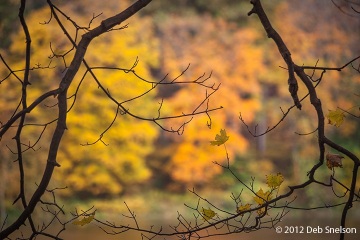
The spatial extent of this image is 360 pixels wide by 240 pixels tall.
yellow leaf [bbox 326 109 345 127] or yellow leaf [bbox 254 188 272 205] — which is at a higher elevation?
yellow leaf [bbox 326 109 345 127]

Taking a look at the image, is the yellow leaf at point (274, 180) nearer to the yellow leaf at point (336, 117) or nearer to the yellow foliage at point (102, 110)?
the yellow leaf at point (336, 117)

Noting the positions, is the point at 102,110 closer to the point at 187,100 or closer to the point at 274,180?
the point at 187,100

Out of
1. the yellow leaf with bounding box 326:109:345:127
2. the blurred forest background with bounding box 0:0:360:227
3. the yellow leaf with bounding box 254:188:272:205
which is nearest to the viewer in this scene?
the yellow leaf with bounding box 254:188:272:205

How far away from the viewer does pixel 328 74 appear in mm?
12766

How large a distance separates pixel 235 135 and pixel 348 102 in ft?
7.70

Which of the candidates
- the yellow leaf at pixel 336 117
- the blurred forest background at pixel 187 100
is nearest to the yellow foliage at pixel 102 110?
the blurred forest background at pixel 187 100

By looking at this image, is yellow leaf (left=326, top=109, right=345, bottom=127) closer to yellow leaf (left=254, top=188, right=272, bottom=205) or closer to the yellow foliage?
yellow leaf (left=254, top=188, right=272, bottom=205)

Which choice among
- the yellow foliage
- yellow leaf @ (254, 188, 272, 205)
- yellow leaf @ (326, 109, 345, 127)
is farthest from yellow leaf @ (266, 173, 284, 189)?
the yellow foliage

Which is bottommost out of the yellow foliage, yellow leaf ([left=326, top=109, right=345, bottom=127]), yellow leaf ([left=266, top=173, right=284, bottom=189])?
yellow leaf ([left=266, top=173, right=284, bottom=189])

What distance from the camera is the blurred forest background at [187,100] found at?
431 inches

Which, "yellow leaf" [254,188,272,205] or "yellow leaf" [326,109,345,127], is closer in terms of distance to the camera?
"yellow leaf" [254,188,272,205]

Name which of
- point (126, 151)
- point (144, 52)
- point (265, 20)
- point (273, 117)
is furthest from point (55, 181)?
point (265, 20)

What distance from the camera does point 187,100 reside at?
1264cm

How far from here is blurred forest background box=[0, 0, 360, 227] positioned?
1095cm
